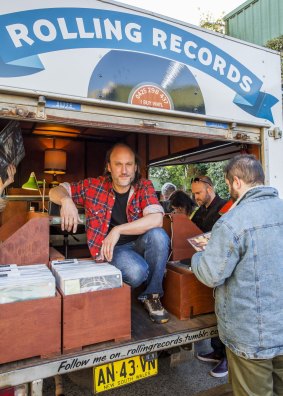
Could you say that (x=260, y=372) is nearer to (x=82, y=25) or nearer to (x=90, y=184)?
(x=90, y=184)

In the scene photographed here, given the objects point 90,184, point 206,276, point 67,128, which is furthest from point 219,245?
point 67,128

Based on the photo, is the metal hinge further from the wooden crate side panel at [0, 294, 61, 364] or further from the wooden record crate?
the wooden crate side panel at [0, 294, 61, 364]

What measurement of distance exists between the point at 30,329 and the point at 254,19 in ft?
21.7

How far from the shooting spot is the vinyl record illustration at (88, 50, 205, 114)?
194 cm

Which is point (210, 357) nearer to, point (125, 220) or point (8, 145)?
point (125, 220)

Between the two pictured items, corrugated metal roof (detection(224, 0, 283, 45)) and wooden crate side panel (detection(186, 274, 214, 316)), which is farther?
corrugated metal roof (detection(224, 0, 283, 45))

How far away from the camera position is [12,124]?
7.98ft

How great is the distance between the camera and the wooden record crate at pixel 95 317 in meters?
1.66

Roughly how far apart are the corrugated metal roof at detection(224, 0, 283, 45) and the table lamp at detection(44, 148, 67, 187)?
387 centimetres

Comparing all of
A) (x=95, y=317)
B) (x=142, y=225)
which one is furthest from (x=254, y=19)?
(x=95, y=317)

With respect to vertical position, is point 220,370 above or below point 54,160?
below

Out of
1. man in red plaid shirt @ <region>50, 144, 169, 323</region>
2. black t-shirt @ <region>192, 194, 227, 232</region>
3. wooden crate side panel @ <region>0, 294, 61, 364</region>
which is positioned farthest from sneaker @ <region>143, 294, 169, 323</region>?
black t-shirt @ <region>192, 194, 227, 232</region>

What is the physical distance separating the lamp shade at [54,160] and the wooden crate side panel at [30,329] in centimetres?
452

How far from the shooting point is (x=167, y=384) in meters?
2.73
